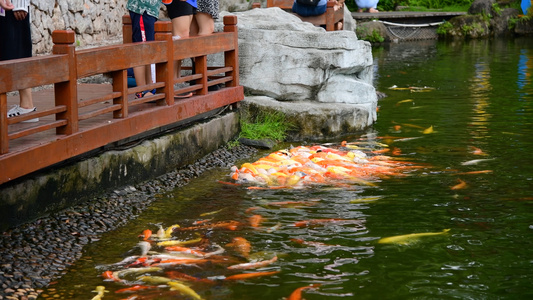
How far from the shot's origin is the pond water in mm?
6094

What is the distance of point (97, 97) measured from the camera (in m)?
8.12

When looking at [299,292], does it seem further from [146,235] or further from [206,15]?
[206,15]

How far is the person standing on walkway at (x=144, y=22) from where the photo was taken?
9.36 meters

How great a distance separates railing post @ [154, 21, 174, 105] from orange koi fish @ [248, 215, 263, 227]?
2.26m

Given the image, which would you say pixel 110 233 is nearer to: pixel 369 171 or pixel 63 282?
pixel 63 282

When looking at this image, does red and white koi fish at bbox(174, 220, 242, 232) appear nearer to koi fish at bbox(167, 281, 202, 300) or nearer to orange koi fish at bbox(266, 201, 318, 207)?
orange koi fish at bbox(266, 201, 318, 207)

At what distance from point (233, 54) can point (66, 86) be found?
412 centimetres

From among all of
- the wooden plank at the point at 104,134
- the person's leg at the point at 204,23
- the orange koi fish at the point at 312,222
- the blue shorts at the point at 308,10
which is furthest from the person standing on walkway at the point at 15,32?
the blue shorts at the point at 308,10

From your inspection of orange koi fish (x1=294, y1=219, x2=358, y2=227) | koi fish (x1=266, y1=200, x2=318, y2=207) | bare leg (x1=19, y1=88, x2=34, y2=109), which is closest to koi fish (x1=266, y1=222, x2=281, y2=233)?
orange koi fish (x1=294, y1=219, x2=358, y2=227)

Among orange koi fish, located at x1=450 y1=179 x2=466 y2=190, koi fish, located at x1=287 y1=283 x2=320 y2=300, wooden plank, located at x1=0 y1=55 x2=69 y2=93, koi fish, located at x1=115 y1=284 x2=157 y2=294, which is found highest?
wooden plank, located at x1=0 y1=55 x2=69 y2=93

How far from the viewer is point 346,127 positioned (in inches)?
477

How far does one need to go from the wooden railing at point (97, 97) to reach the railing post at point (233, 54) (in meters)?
0.01

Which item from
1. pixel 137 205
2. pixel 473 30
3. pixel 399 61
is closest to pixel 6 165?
pixel 137 205

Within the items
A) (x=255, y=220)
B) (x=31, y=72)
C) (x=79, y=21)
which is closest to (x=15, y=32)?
(x=31, y=72)
